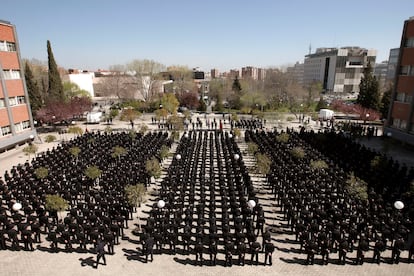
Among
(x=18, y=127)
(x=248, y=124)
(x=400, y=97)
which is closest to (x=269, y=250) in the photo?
(x=400, y=97)

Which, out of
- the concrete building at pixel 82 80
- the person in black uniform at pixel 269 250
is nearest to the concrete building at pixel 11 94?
the person in black uniform at pixel 269 250

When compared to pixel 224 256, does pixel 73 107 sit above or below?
above

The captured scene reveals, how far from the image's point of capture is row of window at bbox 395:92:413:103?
3023 centimetres

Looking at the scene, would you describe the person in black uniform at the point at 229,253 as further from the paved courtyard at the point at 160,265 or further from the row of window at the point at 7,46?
the row of window at the point at 7,46

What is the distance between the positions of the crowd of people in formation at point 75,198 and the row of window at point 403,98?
27534mm

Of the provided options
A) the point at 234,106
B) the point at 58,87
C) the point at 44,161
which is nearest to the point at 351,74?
the point at 234,106

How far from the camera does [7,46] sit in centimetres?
2994

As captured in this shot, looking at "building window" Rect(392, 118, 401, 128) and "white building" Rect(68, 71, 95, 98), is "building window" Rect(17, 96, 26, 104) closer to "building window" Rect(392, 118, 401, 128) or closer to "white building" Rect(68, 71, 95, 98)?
"building window" Rect(392, 118, 401, 128)

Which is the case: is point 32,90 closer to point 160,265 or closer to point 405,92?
point 160,265

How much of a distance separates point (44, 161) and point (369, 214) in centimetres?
2448

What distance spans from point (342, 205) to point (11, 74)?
35511 mm

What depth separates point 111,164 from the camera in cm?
2353

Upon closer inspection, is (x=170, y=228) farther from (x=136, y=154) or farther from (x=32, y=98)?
(x=32, y=98)

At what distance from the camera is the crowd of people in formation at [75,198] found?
1244 cm
